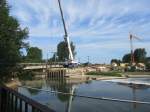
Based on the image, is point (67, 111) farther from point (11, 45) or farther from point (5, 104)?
point (5, 104)

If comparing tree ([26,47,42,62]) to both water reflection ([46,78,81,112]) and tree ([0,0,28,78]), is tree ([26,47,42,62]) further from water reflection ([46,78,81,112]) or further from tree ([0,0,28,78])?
water reflection ([46,78,81,112])

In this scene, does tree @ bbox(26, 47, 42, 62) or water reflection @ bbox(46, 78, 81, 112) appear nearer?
water reflection @ bbox(46, 78, 81, 112)

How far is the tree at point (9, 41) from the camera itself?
1687 inches

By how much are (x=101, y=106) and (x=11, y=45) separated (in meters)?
12.9

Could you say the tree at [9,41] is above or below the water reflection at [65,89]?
above

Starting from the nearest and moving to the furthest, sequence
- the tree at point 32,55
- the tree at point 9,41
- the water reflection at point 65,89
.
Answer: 1. the tree at point 9,41
2. the water reflection at point 65,89
3. the tree at point 32,55

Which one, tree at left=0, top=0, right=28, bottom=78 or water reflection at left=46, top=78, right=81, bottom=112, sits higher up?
tree at left=0, top=0, right=28, bottom=78

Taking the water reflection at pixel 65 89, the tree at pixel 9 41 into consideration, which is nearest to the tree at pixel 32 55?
the tree at pixel 9 41

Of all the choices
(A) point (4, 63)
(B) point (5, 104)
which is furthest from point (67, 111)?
(B) point (5, 104)

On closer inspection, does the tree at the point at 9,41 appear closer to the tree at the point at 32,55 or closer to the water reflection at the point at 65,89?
the tree at the point at 32,55

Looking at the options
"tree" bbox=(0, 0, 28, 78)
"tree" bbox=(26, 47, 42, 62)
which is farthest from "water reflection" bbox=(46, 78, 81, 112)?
"tree" bbox=(0, 0, 28, 78)

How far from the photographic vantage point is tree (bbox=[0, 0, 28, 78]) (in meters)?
42.8

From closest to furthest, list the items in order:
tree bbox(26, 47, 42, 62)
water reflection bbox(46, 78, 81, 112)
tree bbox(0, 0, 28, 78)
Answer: tree bbox(0, 0, 28, 78), water reflection bbox(46, 78, 81, 112), tree bbox(26, 47, 42, 62)

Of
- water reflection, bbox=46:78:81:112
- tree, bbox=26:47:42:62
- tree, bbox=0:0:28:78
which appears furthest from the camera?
tree, bbox=26:47:42:62
